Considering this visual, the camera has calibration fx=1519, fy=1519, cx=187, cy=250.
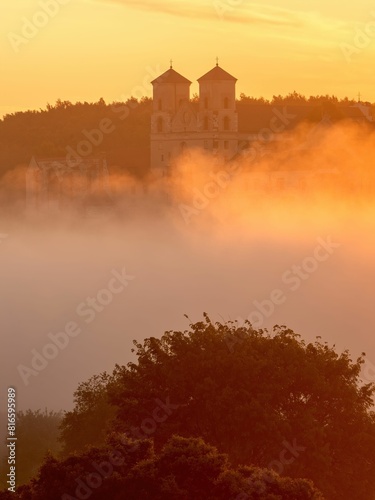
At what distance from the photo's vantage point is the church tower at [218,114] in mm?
171375

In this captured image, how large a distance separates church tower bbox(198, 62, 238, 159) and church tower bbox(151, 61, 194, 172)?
2125 mm

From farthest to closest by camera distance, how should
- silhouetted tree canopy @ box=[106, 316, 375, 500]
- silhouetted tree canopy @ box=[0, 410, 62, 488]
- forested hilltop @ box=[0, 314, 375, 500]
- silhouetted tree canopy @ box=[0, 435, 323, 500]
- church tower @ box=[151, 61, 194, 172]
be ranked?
church tower @ box=[151, 61, 194, 172] → silhouetted tree canopy @ box=[0, 410, 62, 488] → silhouetted tree canopy @ box=[106, 316, 375, 500] → forested hilltop @ box=[0, 314, 375, 500] → silhouetted tree canopy @ box=[0, 435, 323, 500]

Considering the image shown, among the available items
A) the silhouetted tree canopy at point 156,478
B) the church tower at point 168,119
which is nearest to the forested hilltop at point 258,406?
the silhouetted tree canopy at point 156,478

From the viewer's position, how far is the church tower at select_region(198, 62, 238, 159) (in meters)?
171

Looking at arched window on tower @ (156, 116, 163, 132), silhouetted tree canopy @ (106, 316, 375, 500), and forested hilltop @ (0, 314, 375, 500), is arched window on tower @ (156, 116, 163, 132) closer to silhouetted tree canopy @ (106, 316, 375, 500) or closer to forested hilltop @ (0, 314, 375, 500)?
forested hilltop @ (0, 314, 375, 500)

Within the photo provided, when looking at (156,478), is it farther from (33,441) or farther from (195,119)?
(195,119)

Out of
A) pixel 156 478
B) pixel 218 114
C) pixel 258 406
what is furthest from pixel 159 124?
pixel 156 478

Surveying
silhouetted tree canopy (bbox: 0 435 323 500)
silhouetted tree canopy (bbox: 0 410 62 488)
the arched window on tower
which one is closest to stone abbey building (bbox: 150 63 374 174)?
the arched window on tower

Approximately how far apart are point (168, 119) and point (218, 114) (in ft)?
18.7

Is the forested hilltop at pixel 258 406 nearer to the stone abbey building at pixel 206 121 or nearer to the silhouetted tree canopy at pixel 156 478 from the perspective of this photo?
the silhouetted tree canopy at pixel 156 478

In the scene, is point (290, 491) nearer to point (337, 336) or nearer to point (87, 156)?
point (337, 336)

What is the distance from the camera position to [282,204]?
170 metres

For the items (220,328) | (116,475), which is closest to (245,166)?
(220,328)

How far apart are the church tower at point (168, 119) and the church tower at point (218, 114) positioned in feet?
6.97
